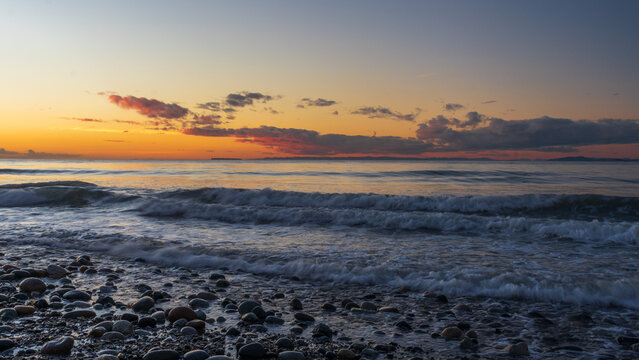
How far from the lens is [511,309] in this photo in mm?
4441

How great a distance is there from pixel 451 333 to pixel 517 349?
582 millimetres

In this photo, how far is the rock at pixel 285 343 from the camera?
3.39m

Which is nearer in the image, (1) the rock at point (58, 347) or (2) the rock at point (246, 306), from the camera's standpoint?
(1) the rock at point (58, 347)

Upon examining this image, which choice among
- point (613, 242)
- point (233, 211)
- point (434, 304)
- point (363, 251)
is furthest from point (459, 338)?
point (233, 211)

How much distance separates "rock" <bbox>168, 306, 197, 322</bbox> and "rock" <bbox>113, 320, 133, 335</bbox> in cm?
42

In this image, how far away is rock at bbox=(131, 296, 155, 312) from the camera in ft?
14.2

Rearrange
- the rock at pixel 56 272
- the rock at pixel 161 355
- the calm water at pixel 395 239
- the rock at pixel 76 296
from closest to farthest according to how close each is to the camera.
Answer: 1. the rock at pixel 161 355
2. the rock at pixel 76 296
3. the calm water at pixel 395 239
4. the rock at pixel 56 272

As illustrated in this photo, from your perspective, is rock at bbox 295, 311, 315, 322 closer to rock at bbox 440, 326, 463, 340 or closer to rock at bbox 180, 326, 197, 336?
rock at bbox 180, 326, 197, 336

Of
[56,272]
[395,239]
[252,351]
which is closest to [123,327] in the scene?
[252,351]

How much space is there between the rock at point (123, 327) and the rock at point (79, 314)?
0.58 m

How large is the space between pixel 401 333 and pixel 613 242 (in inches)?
306

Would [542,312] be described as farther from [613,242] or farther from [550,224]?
[550,224]

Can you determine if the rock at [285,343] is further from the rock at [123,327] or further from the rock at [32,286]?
the rock at [32,286]

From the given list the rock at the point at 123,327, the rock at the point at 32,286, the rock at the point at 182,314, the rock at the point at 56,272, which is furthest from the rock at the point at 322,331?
the rock at the point at 56,272
